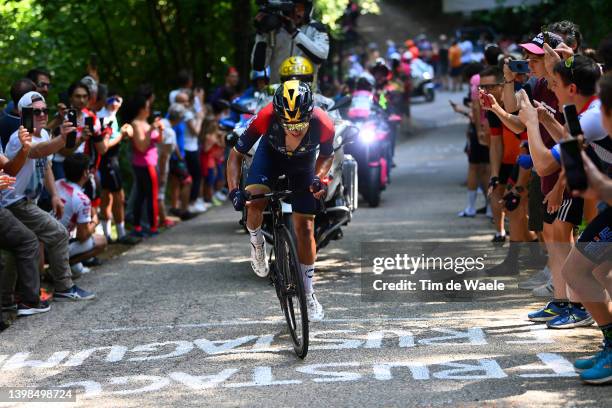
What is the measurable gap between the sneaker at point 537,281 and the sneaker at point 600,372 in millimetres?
3502

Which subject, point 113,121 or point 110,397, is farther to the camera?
point 113,121

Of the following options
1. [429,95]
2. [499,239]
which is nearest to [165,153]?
[499,239]

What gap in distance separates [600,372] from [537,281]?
3732 millimetres

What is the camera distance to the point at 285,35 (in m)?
13.8

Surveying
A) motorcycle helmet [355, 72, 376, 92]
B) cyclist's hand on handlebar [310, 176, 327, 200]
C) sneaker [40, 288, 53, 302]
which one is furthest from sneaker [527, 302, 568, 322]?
motorcycle helmet [355, 72, 376, 92]

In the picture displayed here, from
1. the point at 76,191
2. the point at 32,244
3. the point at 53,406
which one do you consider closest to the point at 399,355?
the point at 53,406

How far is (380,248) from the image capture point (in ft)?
42.9

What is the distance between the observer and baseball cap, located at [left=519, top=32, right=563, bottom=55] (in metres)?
9.00

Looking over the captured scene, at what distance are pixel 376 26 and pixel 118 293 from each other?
1961 inches

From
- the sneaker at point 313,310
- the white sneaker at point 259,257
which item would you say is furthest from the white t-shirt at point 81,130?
the sneaker at point 313,310

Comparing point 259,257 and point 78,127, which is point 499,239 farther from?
point 78,127

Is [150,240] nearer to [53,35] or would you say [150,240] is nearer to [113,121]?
[113,121]

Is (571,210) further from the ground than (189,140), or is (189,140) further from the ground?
(571,210)

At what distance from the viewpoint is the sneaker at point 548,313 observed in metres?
8.86
